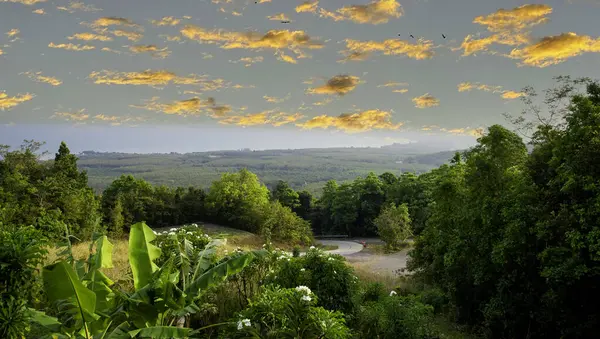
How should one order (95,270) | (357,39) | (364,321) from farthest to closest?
(357,39) < (364,321) < (95,270)

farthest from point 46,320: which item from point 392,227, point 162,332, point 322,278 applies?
point 392,227

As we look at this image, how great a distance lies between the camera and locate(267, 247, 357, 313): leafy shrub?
8484 mm

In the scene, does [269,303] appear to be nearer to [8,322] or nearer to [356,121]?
[8,322]

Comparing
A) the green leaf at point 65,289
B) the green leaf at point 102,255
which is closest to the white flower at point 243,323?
the green leaf at point 65,289

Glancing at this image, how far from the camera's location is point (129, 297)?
5070mm

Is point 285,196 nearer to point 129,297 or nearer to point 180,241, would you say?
point 180,241

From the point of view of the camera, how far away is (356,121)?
36.8m

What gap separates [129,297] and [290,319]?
92.8 inches

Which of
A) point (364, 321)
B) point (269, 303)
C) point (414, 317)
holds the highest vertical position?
point (269, 303)

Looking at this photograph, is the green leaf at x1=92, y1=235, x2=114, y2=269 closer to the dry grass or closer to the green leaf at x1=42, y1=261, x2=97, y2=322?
the green leaf at x1=42, y1=261, x2=97, y2=322

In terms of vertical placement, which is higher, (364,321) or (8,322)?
(8,322)

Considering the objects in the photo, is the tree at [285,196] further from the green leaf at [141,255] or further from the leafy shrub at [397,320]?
the green leaf at [141,255]

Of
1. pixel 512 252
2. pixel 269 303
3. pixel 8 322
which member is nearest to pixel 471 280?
pixel 512 252

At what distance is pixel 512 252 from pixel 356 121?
82.6ft
